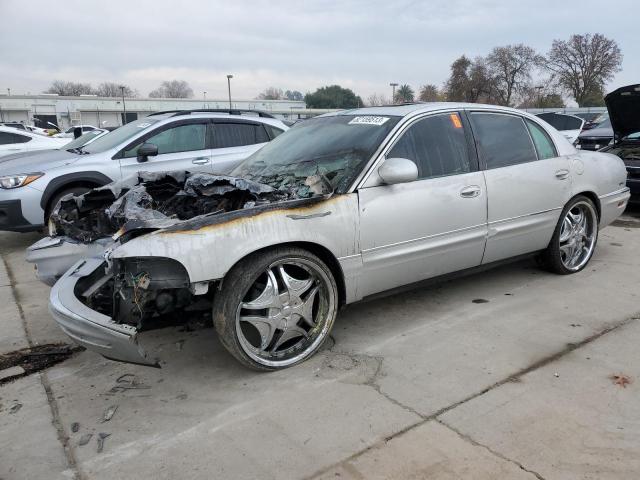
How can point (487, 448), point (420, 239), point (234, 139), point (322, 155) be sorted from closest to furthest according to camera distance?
point (487, 448) < point (420, 239) < point (322, 155) < point (234, 139)

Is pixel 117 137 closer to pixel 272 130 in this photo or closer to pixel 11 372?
pixel 272 130

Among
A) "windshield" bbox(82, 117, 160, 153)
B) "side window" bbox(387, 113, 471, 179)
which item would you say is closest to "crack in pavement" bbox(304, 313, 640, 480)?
"side window" bbox(387, 113, 471, 179)

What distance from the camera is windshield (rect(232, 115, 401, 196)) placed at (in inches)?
132

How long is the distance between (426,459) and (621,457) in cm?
89

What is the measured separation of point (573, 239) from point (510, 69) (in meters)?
57.4

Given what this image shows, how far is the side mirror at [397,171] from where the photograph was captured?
3.26 metres

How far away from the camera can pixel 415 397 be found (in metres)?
2.81

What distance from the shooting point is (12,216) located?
584cm

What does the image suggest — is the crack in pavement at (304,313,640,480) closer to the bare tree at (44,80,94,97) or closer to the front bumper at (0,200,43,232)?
the front bumper at (0,200,43,232)

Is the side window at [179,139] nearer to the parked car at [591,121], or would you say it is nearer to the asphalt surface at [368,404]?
the asphalt surface at [368,404]

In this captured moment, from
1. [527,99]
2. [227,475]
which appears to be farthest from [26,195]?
[527,99]

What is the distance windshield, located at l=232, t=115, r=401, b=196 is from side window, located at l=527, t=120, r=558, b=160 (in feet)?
4.90

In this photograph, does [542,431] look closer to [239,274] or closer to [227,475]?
[227,475]

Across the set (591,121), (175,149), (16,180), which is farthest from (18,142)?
(591,121)
